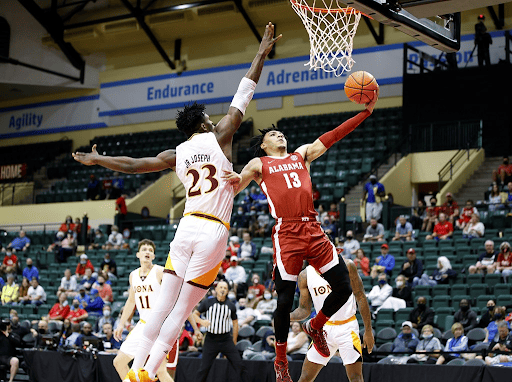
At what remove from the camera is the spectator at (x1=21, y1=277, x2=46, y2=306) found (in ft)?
64.7

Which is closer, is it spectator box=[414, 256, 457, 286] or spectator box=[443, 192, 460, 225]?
spectator box=[414, 256, 457, 286]

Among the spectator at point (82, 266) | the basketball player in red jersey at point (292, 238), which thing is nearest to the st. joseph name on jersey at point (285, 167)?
the basketball player in red jersey at point (292, 238)

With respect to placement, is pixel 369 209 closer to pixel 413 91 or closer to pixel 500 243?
pixel 500 243

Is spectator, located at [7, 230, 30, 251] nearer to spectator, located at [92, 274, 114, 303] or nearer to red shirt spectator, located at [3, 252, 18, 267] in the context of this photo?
red shirt spectator, located at [3, 252, 18, 267]

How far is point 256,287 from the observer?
15922mm

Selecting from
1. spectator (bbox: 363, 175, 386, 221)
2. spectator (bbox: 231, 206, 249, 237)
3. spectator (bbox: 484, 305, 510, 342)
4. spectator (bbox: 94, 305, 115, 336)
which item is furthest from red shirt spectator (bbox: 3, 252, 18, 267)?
spectator (bbox: 484, 305, 510, 342)

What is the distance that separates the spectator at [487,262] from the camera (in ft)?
47.7

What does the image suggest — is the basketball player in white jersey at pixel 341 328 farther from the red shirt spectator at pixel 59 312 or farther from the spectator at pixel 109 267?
the spectator at pixel 109 267

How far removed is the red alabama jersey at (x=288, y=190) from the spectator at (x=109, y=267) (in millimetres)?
13164

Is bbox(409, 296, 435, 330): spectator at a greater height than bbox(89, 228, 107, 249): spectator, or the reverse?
bbox(89, 228, 107, 249): spectator

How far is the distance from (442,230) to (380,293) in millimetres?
3316

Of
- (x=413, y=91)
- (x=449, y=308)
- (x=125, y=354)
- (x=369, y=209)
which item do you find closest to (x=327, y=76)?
(x=413, y=91)

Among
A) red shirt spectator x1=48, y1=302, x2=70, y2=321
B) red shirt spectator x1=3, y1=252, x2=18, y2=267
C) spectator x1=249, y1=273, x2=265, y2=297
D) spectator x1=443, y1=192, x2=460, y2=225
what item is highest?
spectator x1=443, y1=192, x2=460, y2=225

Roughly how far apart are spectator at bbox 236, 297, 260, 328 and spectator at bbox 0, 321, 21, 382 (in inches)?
179
